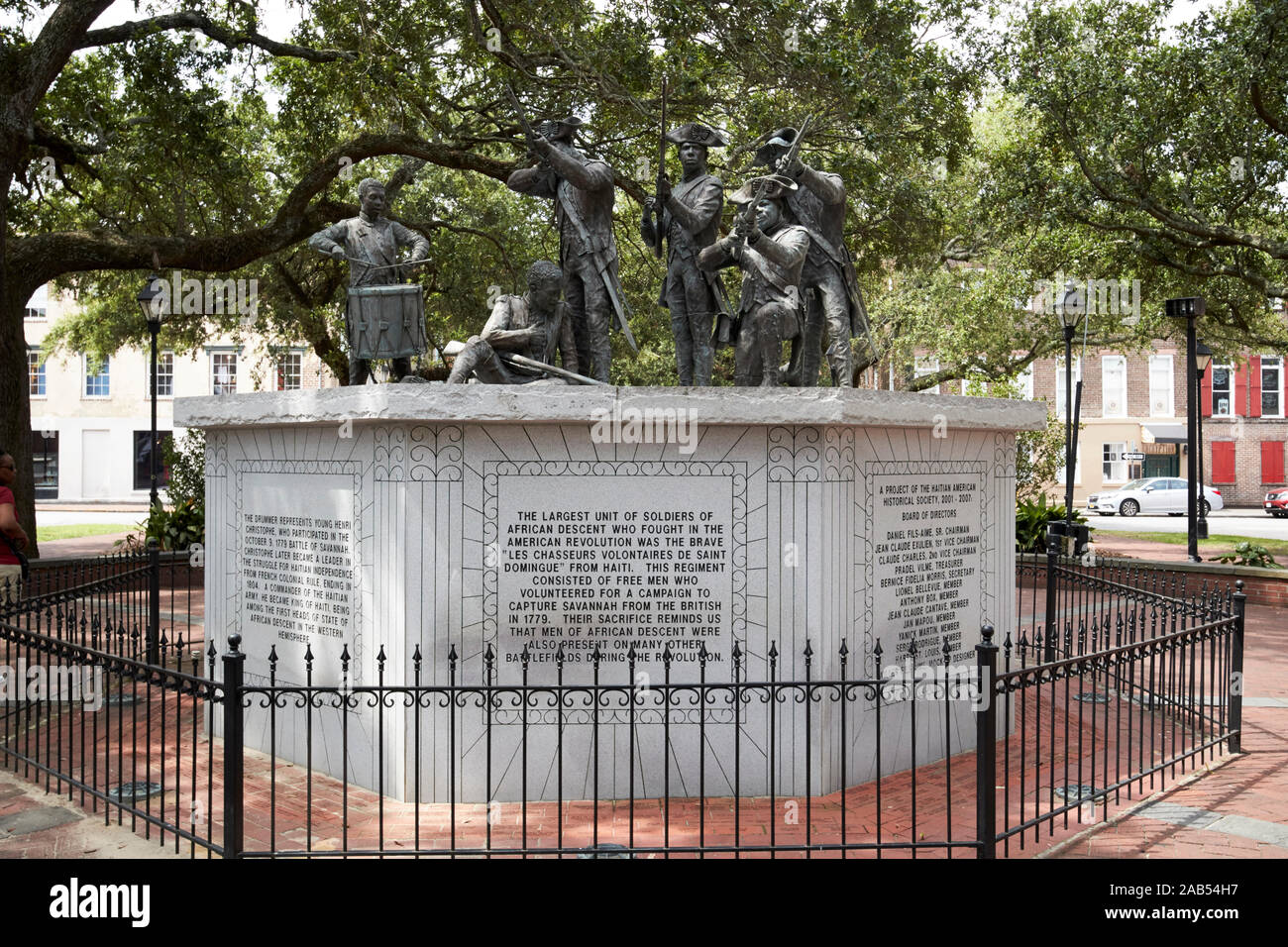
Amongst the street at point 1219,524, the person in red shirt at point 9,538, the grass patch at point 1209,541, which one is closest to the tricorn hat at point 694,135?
the person in red shirt at point 9,538

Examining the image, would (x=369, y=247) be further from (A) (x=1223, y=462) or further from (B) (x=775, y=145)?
(A) (x=1223, y=462)

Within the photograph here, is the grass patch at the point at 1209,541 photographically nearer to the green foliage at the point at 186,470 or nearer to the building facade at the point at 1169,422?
the building facade at the point at 1169,422

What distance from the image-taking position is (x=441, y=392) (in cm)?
660

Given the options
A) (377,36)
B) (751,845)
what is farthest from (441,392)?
(377,36)

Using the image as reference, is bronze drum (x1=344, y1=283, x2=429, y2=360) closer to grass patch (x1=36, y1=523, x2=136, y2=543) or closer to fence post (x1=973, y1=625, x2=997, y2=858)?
fence post (x1=973, y1=625, x2=997, y2=858)

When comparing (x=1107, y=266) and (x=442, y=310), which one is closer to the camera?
(x=1107, y=266)

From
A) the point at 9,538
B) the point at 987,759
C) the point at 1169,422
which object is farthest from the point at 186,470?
the point at 1169,422

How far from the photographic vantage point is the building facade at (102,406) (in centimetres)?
4209

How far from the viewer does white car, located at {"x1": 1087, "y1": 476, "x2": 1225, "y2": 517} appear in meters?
35.1

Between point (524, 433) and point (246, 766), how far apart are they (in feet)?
10.1

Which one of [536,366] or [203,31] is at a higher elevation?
[203,31]

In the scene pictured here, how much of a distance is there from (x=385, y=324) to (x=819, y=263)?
340cm

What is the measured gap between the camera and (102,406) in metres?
42.3

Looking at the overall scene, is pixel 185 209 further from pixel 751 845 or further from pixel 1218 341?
pixel 1218 341
